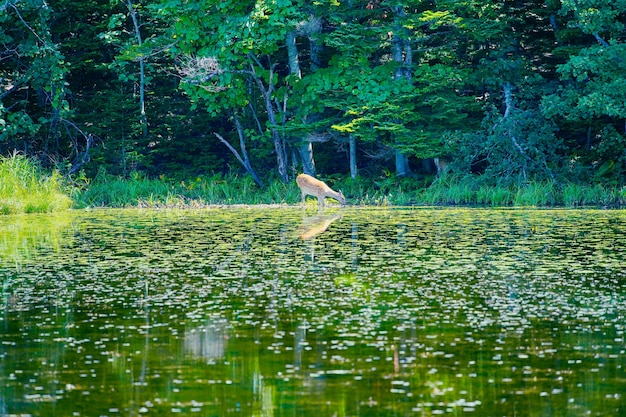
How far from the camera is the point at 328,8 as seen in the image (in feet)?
73.5

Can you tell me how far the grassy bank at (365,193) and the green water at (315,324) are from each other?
6.48m

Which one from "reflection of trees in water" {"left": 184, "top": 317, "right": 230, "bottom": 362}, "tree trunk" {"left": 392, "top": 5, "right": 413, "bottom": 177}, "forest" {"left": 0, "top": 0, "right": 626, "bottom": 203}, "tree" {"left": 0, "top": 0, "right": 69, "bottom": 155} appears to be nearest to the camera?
"reflection of trees in water" {"left": 184, "top": 317, "right": 230, "bottom": 362}

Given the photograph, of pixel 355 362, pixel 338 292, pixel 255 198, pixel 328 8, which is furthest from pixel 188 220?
pixel 355 362

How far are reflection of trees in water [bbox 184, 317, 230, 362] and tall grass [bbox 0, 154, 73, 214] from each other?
39.3 ft

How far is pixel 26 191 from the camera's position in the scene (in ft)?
65.1

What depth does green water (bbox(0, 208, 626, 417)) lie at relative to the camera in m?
5.89

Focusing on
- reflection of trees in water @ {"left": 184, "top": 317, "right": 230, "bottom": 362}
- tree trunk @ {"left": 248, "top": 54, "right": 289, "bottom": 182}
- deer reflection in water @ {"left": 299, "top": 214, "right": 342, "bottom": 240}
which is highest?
tree trunk @ {"left": 248, "top": 54, "right": 289, "bottom": 182}

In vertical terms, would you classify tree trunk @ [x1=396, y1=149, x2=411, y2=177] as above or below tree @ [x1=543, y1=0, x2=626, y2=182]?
below

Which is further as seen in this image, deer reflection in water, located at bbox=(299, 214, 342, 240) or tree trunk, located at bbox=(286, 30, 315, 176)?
tree trunk, located at bbox=(286, 30, 315, 176)

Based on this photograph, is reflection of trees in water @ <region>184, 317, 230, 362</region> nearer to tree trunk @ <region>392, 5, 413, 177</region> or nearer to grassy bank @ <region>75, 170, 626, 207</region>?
grassy bank @ <region>75, 170, 626, 207</region>

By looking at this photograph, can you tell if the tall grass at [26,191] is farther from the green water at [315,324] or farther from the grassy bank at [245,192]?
the green water at [315,324]

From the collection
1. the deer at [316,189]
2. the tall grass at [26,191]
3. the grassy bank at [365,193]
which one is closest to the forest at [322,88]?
the grassy bank at [365,193]

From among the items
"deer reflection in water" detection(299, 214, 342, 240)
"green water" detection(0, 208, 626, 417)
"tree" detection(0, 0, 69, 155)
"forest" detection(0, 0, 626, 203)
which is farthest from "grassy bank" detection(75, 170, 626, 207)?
"green water" detection(0, 208, 626, 417)

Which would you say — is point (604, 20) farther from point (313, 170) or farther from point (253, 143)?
point (253, 143)
